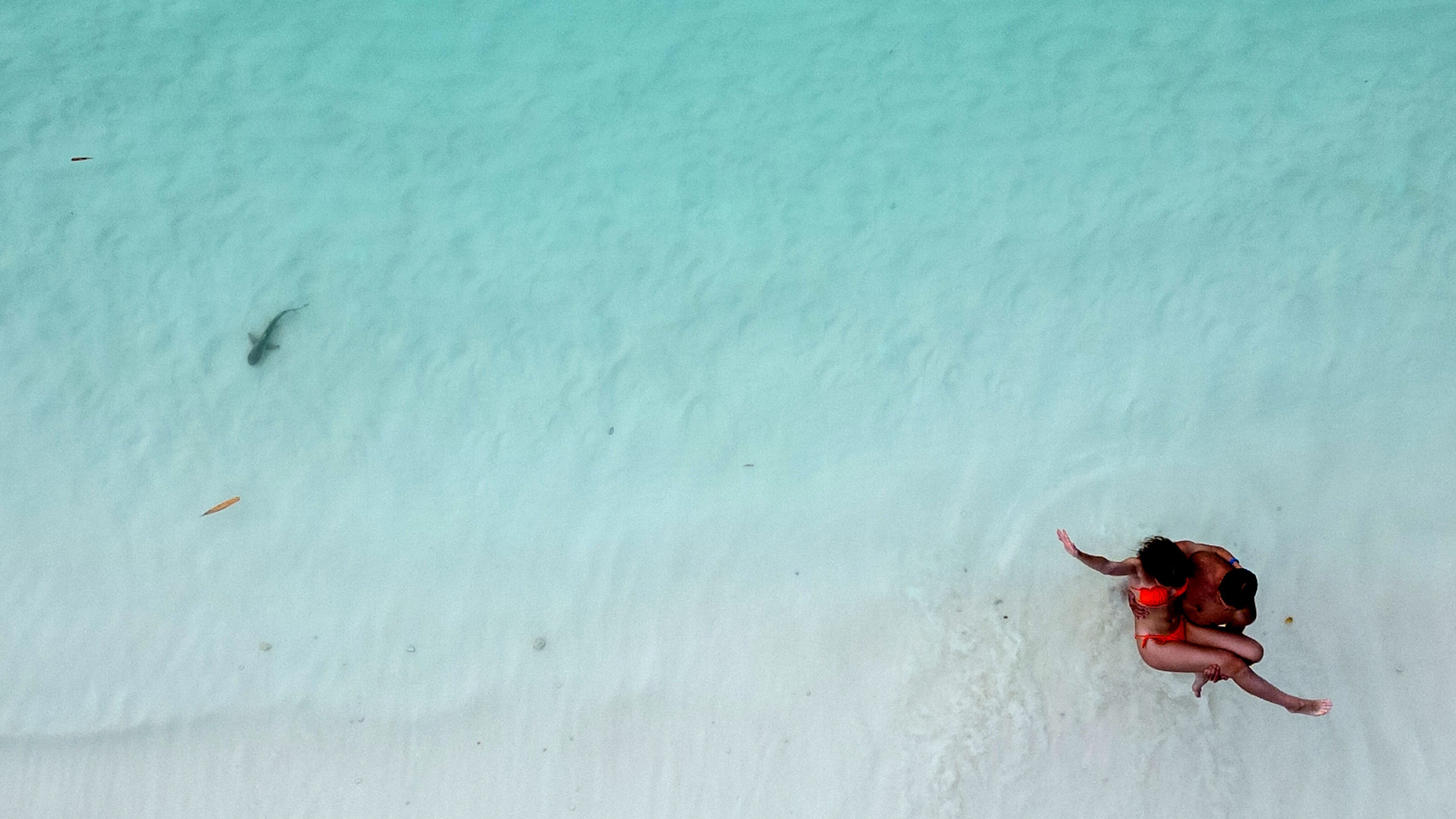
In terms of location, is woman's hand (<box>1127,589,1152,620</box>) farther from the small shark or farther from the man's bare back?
the small shark

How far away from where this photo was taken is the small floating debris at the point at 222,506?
3.31 m

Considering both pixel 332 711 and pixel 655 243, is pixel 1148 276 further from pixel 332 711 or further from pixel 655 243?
pixel 332 711

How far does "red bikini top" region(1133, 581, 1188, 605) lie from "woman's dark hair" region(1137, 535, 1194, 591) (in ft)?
0.11

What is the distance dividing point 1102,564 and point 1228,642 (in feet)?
1.40

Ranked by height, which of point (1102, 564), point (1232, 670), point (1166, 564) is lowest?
point (1232, 670)

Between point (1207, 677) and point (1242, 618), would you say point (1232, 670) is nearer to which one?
point (1207, 677)

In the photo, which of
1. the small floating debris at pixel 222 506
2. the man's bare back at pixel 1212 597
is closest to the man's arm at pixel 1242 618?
the man's bare back at pixel 1212 597

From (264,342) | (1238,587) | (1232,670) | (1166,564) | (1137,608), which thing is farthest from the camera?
(264,342)

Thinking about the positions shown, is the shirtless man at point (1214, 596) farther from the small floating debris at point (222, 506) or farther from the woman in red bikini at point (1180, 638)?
the small floating debris at point (222, 506)

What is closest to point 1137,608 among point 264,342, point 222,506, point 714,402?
point 714,402

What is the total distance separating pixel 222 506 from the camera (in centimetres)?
331

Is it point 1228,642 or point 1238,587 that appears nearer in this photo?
point 1238,587

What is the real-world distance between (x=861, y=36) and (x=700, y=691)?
3.20 m

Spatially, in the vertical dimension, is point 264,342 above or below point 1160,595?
below
